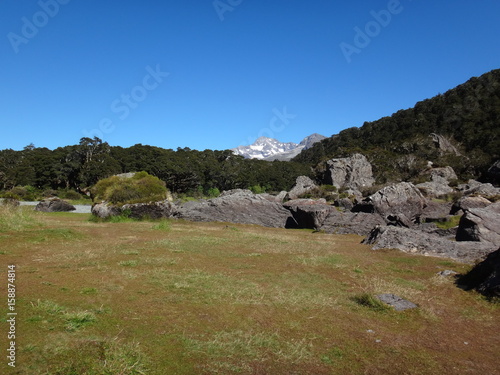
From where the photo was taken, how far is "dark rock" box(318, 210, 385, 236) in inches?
931

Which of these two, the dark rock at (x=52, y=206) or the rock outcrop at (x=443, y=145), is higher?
the rock outcrop at (x=443, y=145)

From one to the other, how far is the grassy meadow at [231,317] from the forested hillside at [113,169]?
53562 mm

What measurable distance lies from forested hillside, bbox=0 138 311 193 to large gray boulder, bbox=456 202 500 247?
56356 mm

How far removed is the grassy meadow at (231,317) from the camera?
4.73 meters

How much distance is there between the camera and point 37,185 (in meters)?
68.5

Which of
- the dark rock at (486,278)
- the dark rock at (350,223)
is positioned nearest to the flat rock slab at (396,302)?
the dark rock at (486,278)

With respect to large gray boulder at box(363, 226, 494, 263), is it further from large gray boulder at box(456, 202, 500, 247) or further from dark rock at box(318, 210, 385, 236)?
dark rock at box(318, 210, 385, 236)

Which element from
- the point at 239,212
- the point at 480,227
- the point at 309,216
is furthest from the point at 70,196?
the point at 480,227

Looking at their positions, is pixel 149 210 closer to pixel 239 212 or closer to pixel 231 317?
pixel 239 212

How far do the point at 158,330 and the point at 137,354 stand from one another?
3.19 ft

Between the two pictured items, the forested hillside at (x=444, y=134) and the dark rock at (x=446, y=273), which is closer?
the dark rock at (x=446, y=273)

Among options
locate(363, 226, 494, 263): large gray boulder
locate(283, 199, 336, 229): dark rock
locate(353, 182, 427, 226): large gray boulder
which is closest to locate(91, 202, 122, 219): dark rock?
locate(283, 199, 336, 229): dark rock

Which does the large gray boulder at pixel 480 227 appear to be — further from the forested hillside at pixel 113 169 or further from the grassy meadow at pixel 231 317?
the forested hillside at pixel 113 169

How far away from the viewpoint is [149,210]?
25.2 metres
